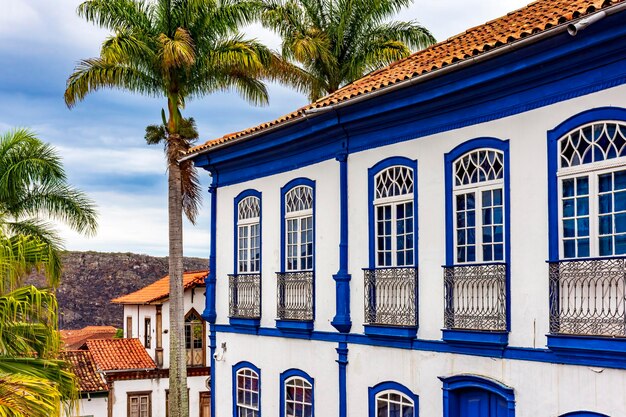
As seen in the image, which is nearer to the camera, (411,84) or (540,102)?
(540,102)

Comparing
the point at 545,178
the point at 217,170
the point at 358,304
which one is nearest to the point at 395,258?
the point at 358,304

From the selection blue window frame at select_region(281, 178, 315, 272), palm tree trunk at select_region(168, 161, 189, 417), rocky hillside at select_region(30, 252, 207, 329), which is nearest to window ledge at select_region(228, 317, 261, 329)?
blue window frame at select_region(281, 178, 315, 272)

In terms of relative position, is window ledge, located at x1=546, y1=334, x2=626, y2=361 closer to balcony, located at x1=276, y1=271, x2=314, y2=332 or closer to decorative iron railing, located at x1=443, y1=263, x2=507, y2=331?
decorative iron railing, located at x1=443, y1=263, x2=507, y2=331

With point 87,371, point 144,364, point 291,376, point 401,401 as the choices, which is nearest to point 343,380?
point 401,401

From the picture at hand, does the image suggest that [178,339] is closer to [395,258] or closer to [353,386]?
[353,386]

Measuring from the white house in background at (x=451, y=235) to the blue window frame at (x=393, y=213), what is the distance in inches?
1.1

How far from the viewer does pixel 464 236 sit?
11156 mm

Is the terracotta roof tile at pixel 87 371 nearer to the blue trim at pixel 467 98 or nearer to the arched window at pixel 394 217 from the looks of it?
the blue trim at pixel 467 98

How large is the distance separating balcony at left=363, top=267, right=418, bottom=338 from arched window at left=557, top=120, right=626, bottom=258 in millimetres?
2735

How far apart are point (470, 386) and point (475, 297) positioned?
46.9 inches

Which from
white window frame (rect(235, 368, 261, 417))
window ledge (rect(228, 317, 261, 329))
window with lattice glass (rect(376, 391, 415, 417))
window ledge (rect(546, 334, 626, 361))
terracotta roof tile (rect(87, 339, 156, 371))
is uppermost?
window ledge (rect(546, 334, 626, 361))

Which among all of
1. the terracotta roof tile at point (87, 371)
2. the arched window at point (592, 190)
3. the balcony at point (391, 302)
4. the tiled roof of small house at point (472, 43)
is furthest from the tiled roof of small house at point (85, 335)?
the arched window at point (592, 190)

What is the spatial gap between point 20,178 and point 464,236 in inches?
450

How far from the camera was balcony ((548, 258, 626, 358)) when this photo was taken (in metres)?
8.80
